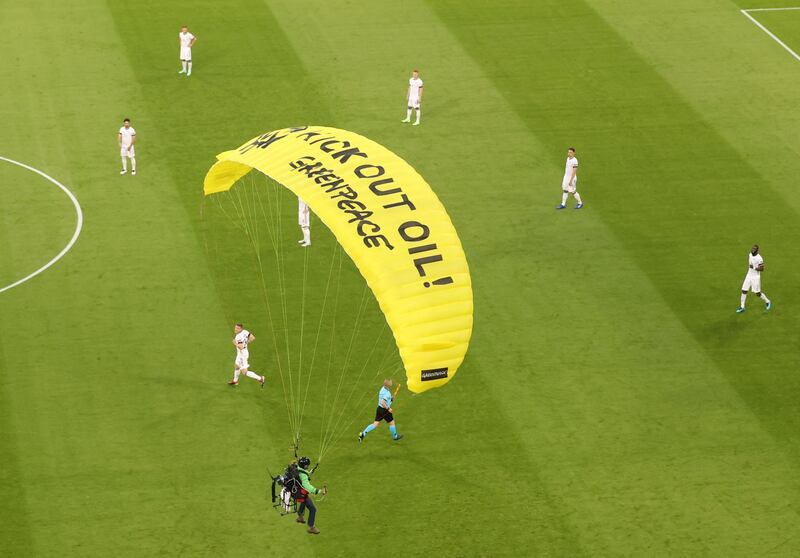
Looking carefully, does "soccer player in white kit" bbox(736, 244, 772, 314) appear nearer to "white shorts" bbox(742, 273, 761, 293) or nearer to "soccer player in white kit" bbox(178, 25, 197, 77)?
"white shorts" bbox(742, 273, 761, 293)

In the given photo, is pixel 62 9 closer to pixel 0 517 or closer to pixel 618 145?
pixel 618 145

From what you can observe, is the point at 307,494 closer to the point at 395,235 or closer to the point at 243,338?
the point at 243,338

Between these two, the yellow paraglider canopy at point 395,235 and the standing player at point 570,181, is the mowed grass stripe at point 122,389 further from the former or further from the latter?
the standing player at point 570,181

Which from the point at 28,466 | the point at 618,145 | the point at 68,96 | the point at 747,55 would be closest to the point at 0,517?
the point at 28,466

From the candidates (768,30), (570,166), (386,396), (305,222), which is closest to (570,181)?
(570,166)

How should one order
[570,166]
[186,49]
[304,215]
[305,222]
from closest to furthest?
[304,215] → [305,222] → [570,166] → [186,49]

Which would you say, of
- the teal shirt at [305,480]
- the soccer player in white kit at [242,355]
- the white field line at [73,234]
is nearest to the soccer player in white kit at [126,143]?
the white field line at [73,234]

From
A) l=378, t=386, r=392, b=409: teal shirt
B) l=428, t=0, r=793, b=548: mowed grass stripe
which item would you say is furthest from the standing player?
l=378, t=386, r=392, b=409: teal shirt
